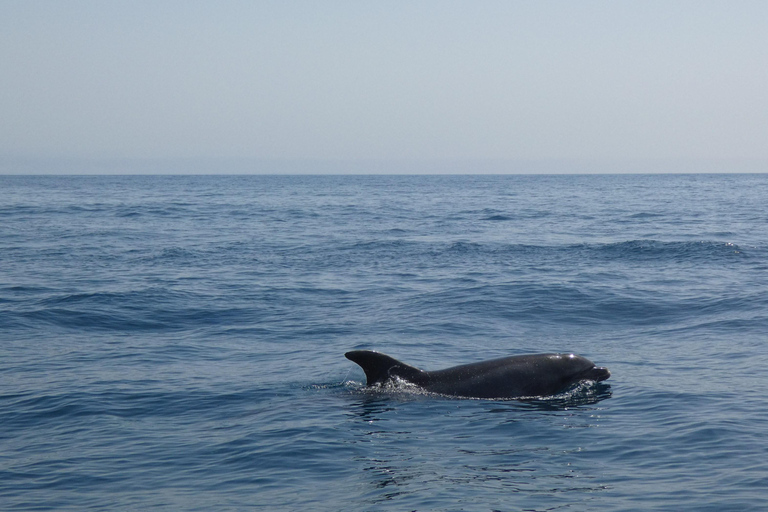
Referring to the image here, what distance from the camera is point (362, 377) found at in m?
13.4

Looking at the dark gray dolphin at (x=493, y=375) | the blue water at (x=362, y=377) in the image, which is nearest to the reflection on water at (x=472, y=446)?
the blue water at (x=362, y=377)

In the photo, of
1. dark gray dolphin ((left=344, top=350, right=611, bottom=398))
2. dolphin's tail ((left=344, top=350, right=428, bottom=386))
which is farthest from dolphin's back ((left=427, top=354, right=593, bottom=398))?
dolphin's tail ((left=344, top=350, right=428, bottom=386))

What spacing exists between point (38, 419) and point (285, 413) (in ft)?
11.2

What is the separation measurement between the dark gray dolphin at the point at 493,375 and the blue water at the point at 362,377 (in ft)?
0.76

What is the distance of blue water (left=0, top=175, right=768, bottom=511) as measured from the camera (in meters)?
8.76

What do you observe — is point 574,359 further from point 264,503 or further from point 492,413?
point 264,503

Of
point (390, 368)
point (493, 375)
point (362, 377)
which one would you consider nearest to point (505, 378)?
point (493, 375)

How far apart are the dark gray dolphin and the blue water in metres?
0.23

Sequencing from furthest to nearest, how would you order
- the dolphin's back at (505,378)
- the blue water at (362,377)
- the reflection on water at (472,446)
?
the dolphin's back at (505,378) < the blue water at (362,377) < the reflection on water at (472,446)

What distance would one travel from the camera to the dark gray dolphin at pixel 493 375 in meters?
12.1

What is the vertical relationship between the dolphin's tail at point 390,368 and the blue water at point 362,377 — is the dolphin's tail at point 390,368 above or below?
above

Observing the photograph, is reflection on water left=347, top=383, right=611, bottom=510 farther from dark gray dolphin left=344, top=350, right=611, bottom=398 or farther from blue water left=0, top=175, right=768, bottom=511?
dark gray dolphin left=344, top=350, right=611, bottom=398

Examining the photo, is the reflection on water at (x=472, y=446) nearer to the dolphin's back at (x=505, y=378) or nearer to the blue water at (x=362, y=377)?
the blue water at (x=362, y=377)

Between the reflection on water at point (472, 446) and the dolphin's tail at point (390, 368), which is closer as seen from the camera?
the reflection on water at point (472, 446)
